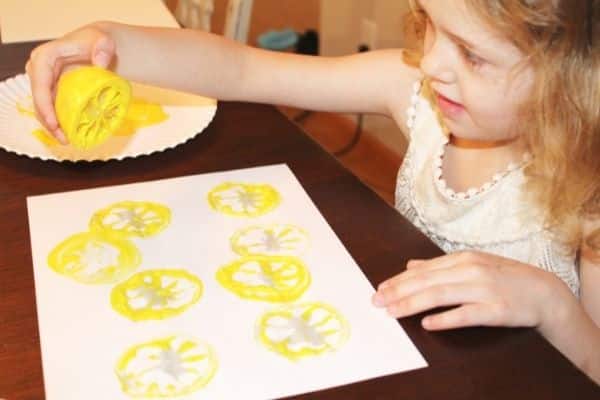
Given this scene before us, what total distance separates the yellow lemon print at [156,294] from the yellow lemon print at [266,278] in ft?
0.09

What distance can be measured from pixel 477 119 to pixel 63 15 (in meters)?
0.72

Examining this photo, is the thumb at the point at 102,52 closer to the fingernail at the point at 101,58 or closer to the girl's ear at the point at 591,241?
the fingernail at the point at 101,58

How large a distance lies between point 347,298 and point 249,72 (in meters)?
0.37

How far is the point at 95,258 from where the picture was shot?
23.0 inches

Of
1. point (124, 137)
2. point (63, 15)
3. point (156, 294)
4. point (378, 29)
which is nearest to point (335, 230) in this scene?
point (156, 294)

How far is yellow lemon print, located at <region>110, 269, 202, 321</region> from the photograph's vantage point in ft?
1.72

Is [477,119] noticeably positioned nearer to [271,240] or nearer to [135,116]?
[271,240]

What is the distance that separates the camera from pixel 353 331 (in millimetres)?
507

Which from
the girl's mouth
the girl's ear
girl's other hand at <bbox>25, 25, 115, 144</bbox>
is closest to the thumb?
girl's other hand at <bbox>25, 25, 115, 144</bbox>

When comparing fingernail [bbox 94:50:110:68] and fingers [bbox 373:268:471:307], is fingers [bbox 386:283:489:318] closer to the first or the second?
fingers [bbox 373:268:471:307]

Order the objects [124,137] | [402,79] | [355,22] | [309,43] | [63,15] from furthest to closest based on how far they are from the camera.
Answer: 1. [309,43]
2. [355,22]
3. [63,15]
4. [402,79]
5. [124,137]

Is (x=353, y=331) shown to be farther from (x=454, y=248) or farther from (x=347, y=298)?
(x=454, y=248)

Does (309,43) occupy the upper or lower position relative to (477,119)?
lower

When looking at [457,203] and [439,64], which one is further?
[457,203]
